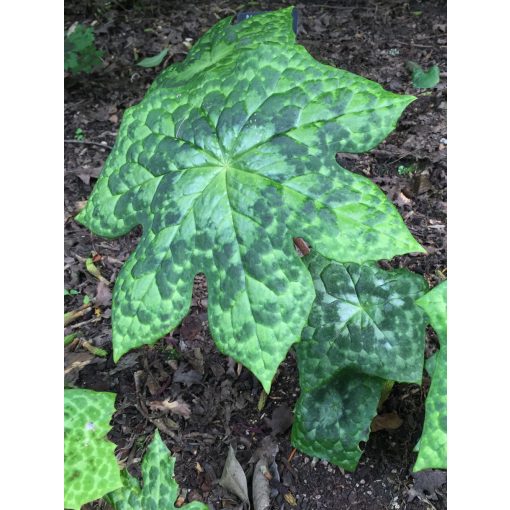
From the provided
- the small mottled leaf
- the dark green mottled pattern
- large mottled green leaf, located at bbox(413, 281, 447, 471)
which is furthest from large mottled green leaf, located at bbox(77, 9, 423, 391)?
the small mottled leaf

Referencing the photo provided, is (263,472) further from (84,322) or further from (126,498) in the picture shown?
(84,322)

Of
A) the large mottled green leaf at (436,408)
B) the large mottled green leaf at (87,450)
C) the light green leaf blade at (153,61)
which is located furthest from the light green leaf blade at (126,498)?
the light green leaf blade at (153,61)

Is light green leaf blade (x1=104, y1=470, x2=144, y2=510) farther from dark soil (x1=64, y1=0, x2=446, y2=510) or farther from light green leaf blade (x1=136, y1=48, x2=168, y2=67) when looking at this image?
light green leaf blade (x1=136, y1=48, x2=168, y2=67)

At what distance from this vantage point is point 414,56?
2920 mm

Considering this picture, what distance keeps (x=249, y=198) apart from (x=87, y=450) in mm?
594

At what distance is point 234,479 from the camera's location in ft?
5.56

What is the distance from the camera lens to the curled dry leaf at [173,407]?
74.8 inches

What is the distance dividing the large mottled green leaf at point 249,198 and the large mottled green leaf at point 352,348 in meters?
0.36

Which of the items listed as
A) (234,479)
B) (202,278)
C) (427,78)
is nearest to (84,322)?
(202,278)

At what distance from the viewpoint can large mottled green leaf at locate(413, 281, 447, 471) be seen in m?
1.00

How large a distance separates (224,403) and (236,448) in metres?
0.15

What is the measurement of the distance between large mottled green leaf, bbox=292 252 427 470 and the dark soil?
0.23m

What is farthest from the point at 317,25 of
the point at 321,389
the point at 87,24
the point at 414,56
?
the point at 321,389

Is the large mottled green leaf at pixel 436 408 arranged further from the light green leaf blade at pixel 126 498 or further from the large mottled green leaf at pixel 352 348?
the light green leaf blade at pixel 126 498
